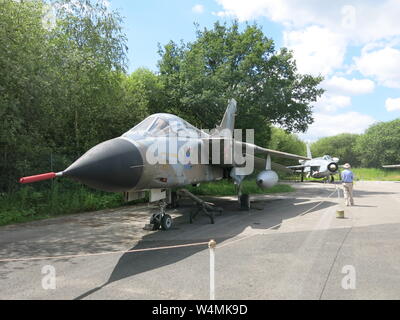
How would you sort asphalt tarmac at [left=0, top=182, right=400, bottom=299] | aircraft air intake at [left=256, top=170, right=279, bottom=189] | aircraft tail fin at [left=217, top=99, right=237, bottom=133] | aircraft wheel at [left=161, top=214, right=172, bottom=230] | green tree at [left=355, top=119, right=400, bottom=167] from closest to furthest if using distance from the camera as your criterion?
asphalt tarmac at [left=0, top=182, right=400, bottom=299] < aircraft wheel at [left=161, top=214, right=172, bottom=230] < aircraft air intake at [left=256, top=170, right=279, bottom=189] < aircraft tail fin at [left=217, top=99, right=237, bottom=133] < green tree at [left=355, top=119, right=400, bottom=167]

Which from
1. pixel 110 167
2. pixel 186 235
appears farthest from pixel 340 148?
pixel 110 167

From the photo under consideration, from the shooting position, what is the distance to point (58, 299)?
3.76 meters

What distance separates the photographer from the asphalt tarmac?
401 centimetres

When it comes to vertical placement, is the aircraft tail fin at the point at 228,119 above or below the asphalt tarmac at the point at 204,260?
above

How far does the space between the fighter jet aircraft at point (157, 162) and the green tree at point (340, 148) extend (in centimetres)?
8824

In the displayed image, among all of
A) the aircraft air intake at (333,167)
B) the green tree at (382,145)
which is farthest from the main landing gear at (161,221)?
the green tree at (382,145)

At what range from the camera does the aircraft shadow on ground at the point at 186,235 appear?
5.03 metres

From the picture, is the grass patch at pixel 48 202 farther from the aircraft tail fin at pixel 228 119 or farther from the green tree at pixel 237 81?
the green tree at pixel 237 81

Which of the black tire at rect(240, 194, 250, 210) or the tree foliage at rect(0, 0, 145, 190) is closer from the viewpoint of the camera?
the tree foliage at rect(0, 0, 145, 190)

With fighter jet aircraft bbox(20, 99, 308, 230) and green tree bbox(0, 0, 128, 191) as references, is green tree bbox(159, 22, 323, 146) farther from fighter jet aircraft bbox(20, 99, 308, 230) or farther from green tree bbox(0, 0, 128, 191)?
fighter jet aircraft bbox(20, 99, 308, 230)

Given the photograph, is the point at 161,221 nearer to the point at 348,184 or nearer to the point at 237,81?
the point at 348,184

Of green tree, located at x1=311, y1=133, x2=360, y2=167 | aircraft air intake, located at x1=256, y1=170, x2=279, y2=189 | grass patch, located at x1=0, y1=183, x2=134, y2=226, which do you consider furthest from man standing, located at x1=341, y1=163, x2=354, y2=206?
green tree, located at x1=311, y1=133, x2=360, y2=167

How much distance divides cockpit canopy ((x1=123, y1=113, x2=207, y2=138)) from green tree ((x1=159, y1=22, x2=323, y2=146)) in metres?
10.0
